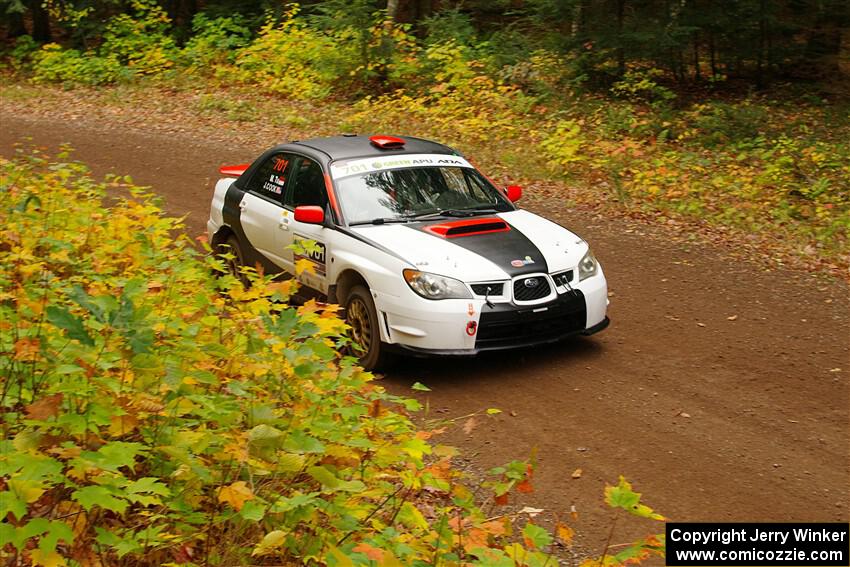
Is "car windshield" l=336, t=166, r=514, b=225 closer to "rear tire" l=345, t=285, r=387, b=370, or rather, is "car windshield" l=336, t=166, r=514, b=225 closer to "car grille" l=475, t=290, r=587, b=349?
"rear tire" l=345, t=285, r=387, b=370

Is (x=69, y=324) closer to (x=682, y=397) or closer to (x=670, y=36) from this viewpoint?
(x=682, y=397)

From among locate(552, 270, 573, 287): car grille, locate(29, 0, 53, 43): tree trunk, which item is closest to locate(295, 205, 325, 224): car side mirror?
locate(552, 270, 573, 287): car grille

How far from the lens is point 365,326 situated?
808 cm

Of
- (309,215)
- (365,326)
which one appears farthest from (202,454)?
(309,215)

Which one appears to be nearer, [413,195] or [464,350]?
[464,350]

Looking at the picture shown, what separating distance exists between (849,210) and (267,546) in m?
11.6

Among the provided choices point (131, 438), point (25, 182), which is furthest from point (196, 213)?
point (131, 438)

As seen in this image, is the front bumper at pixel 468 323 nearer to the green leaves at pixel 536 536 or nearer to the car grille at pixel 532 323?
the car grille at pixel 532 323

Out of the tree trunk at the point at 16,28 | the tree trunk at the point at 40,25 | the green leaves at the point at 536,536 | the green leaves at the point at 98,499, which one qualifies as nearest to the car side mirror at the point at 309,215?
the green leaves at the point at 536,536

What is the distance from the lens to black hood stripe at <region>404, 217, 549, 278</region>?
7.85m
